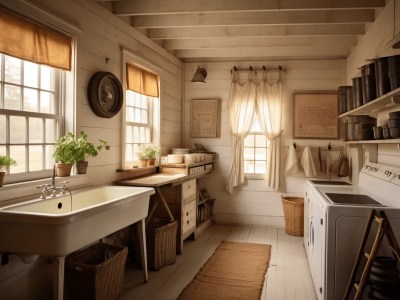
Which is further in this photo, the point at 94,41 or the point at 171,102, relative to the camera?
the point at 171,102

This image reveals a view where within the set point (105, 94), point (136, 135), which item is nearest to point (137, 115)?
point (136, 135)

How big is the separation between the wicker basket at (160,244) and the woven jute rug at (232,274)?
0.38m

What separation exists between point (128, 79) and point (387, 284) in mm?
2914

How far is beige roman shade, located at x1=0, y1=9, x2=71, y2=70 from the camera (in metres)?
2.22

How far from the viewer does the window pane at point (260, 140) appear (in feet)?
17.5

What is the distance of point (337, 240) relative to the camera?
2426 mm

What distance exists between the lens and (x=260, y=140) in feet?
17.6

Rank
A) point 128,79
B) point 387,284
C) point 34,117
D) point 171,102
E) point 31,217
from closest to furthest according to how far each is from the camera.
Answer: point 31,217 < point 387,284 < point 34,117 < point 128,79 < point 171,102

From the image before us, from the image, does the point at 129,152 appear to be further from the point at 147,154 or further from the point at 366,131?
the point at 366,131

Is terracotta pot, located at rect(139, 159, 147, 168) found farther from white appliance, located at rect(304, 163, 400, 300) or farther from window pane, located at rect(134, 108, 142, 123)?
white appliance, located at rect(304, 163, 400, 300)

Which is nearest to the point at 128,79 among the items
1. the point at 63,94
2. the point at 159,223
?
the point at 63,94

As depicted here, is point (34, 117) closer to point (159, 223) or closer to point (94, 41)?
point (94, 41)

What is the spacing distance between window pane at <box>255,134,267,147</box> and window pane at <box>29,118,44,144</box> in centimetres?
338

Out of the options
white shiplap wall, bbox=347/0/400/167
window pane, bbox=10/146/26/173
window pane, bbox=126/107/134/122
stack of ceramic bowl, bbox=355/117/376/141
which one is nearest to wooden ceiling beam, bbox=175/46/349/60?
white shiplap wall, bbox=347/0/400/167
